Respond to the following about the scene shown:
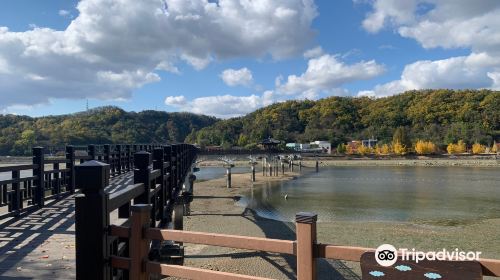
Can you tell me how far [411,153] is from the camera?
4232 inches

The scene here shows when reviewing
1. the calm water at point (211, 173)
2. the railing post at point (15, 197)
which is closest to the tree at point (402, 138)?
the calm water at point (211, 173)

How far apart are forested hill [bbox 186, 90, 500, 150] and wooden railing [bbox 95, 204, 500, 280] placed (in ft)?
333

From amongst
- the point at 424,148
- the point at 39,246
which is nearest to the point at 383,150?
the point at 424,148

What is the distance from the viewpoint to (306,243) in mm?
2793

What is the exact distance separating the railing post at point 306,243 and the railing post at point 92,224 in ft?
5.30

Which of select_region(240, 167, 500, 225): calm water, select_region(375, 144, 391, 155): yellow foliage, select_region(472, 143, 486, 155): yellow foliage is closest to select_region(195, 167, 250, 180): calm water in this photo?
select_region(240, 167, 500, 225): calm water

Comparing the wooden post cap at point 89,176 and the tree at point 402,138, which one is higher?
the tree at point 402,138

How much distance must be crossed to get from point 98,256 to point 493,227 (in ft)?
66.5

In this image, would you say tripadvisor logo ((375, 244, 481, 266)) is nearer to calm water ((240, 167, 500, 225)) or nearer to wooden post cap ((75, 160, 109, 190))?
wooden post cap ((75, 160, 109, 190))

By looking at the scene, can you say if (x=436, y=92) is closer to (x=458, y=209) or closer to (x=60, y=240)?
(x=458, y=209)

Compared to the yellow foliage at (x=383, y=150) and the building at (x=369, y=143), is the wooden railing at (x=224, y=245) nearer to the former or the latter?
the yellow foliage at (x=383, y=150)

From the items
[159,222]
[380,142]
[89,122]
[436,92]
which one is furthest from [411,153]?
[159,222]

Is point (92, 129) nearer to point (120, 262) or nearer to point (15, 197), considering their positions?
point (15, 197)

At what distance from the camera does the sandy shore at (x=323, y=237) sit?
11859mm
